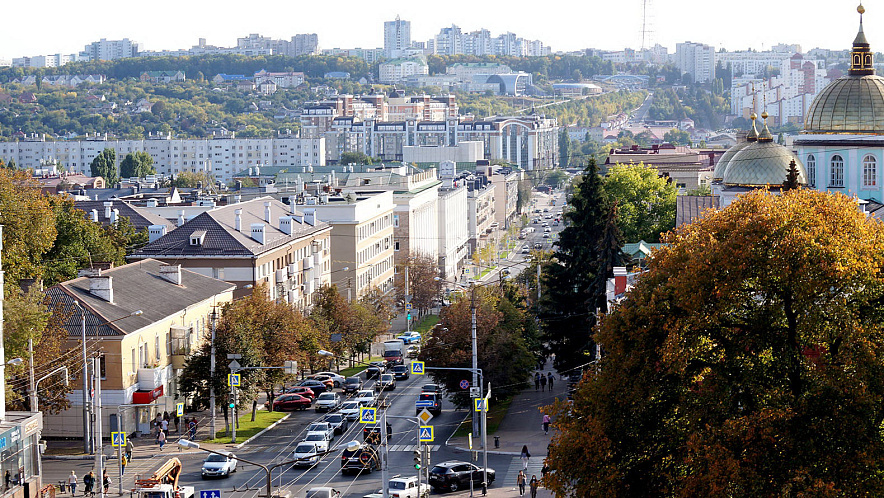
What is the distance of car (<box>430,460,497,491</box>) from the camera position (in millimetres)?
42969

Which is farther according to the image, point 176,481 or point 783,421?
point 176,481

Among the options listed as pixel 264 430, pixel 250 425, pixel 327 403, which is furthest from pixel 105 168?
pixel 264 430

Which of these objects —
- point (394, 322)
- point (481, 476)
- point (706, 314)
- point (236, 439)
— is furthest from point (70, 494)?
point (394, 322)

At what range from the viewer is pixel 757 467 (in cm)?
2528

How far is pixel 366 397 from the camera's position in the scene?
56656 millimetres

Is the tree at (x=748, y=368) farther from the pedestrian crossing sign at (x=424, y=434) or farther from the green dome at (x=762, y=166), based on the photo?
the green dome at (x=762, y=166)

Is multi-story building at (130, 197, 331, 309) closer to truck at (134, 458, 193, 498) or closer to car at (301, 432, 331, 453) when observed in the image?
car at (301, 432, 331, 453)

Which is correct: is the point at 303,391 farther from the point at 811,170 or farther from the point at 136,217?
the point at 136,217

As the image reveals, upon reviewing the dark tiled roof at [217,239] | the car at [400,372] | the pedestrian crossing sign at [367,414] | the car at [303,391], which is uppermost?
the dark tiled roof at [217,239]

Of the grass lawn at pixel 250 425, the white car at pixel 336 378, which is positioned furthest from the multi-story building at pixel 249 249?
the grass lawn at pixel 250 425

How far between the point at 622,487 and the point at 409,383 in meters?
38.5

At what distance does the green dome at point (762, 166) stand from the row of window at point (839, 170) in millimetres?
2510

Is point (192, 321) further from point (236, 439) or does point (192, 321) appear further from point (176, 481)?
point (176, 481)

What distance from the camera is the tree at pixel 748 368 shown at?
25.4 m
